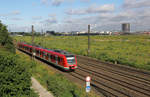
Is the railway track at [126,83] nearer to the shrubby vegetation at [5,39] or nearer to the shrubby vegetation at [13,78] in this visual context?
the shrubby vegetation at [13,78]

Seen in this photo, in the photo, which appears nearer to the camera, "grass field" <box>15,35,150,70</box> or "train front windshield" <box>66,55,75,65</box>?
"train front windshield" <box>66,55,75,65</box>

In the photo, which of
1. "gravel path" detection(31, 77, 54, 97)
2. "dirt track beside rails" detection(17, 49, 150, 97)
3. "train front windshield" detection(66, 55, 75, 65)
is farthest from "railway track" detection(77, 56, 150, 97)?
"gravel path" detection(31, 77, 54, 97)

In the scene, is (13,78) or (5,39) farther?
(5,39)

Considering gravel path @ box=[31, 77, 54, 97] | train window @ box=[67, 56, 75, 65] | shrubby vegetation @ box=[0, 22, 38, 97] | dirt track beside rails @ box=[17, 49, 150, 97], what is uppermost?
shrubby vegetation @ box=[0, 22, 38, 97]

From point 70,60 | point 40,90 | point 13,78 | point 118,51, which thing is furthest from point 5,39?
point 118,51

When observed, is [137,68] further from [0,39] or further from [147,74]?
[0,39]

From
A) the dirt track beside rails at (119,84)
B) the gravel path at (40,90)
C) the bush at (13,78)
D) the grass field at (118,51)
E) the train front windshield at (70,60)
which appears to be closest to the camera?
the bush at (13,78)

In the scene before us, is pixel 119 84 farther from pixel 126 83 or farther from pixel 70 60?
pixel 70 60

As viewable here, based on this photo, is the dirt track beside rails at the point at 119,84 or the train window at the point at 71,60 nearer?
the dirt track beside rails at the point at 119,84

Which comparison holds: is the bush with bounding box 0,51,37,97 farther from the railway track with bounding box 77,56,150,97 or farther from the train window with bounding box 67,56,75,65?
the train window with bounding box 67,56,75,65

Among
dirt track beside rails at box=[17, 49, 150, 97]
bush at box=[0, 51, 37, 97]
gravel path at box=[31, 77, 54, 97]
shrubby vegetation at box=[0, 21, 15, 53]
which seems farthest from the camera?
shrubby vegetation at box=[0, 21, 15, 53]

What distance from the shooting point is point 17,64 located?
935 centimetres

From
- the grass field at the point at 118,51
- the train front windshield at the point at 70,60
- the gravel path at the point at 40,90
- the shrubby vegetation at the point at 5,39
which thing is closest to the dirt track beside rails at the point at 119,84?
the train front windshield at the point at 70,60

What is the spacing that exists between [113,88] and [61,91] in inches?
244
